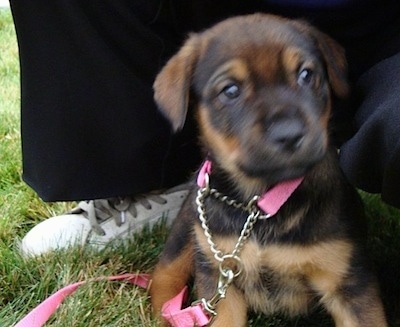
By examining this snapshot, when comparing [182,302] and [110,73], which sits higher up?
[110,73]

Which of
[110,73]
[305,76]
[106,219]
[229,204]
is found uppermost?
[305,76]

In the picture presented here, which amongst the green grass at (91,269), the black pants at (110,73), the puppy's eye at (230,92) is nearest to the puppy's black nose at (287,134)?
the puppy's eye at (230,92)

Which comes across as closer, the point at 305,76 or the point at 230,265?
the point at 305,76

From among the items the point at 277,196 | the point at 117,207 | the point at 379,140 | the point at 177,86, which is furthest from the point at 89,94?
the point at 379,140

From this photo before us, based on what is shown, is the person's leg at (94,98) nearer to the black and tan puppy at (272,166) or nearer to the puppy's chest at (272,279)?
the black and tan puppy at (272,166)

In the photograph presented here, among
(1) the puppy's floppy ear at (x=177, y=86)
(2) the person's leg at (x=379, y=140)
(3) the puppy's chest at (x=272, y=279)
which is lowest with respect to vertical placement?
(3) the puppy's chest at (x=272, y=279)

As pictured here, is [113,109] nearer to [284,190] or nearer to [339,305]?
[284,190]

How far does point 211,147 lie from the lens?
2248 mm

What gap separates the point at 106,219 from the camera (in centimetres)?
294

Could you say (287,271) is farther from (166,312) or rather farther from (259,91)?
(259,91)

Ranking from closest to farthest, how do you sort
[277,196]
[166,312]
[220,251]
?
1. [277,196]
2. [220,251]
3. [166,312]

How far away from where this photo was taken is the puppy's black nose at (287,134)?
6.16 feet

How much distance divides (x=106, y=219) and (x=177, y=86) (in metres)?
0.91

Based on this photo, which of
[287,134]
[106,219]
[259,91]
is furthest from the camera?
[106,219]
